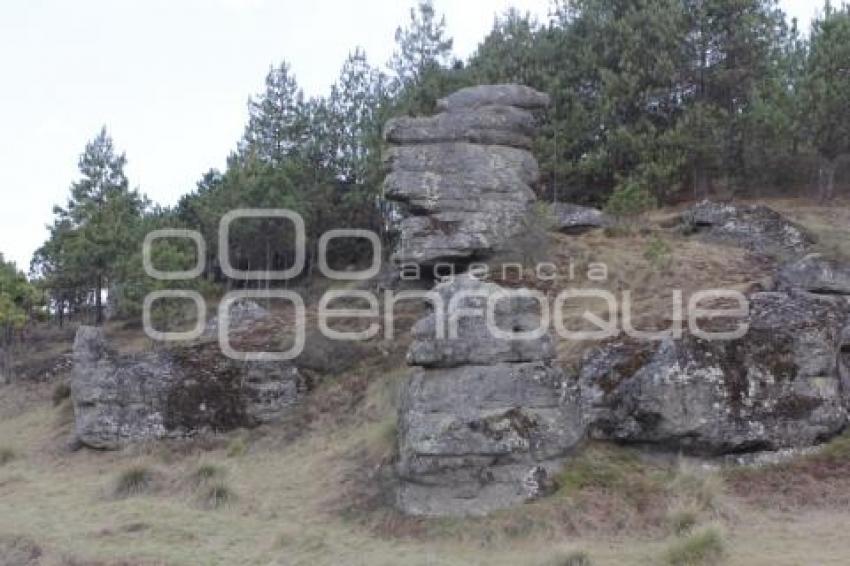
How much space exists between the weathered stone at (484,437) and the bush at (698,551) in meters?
3.12

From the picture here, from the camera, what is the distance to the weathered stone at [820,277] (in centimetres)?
1931

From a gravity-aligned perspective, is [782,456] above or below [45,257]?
below

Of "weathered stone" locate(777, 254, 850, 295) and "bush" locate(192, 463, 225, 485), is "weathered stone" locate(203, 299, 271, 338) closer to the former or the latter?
"bush" locate(192, 463, 225, 485)

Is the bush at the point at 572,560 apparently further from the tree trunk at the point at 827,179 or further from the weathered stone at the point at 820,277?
the tree trunk at the point at 827,179

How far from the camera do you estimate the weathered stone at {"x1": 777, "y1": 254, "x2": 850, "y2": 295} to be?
63.4ft

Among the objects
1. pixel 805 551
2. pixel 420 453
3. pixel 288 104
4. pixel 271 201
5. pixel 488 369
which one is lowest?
pixel 805 551

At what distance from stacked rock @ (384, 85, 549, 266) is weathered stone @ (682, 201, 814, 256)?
5.81 m

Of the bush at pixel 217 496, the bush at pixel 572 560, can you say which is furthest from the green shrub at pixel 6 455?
the bush at pixel 572 560

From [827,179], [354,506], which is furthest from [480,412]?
[827,179]

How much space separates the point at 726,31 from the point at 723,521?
87.9 ft

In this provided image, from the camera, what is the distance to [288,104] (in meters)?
44.1

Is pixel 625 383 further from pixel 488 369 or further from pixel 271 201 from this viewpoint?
pixel 271 201

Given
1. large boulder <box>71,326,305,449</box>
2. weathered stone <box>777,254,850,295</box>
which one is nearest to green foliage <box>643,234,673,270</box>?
weathered stone <box>777,254,850,295</box>

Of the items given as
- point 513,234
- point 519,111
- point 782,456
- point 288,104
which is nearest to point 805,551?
point 782,456
